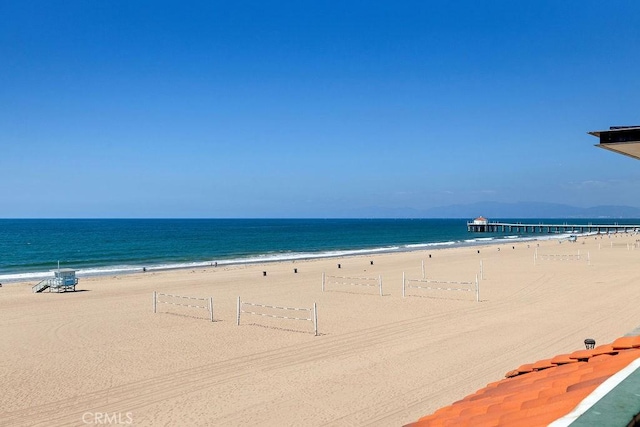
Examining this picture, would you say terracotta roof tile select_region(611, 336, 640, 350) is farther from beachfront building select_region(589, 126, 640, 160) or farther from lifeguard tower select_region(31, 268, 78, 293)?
lifeguard tower select_region(31, 268, 78, 293)

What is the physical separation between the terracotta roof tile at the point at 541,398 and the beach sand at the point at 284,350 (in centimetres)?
511

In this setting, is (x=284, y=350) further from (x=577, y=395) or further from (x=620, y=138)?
(x=577, y=395)

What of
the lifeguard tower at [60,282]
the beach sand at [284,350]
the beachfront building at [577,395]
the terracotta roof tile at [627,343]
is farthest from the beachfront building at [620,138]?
the lifeguard tower at [60,282]

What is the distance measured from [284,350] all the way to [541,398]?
11.0 metres

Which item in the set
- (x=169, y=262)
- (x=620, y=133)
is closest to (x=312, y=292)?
(x=620, y=133)

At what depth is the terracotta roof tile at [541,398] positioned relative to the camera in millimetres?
2641

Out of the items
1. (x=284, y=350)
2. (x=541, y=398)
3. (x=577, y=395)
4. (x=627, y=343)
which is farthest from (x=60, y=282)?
(x=577, y=395)

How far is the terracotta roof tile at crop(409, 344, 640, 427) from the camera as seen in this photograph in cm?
264

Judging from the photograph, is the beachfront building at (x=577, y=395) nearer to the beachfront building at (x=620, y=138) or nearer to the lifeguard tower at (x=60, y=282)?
the beachfront building at (x=620, y=138)

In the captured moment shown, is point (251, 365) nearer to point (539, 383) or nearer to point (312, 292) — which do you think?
point (539, 383)

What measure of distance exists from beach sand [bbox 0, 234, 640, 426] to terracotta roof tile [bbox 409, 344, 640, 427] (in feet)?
16.8

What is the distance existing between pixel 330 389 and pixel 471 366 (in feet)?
11.6

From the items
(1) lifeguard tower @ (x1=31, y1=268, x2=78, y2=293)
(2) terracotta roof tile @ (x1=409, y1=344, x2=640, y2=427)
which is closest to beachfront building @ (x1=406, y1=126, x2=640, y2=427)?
(2) terracotta roof tile @ (x1=409, y1=344, x2=640, y2=427)

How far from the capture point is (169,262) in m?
50.1
